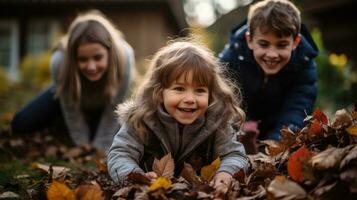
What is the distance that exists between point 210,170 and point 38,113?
115 inches

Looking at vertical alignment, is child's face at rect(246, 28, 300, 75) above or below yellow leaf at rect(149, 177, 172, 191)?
above

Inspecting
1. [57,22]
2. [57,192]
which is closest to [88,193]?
[57,192]

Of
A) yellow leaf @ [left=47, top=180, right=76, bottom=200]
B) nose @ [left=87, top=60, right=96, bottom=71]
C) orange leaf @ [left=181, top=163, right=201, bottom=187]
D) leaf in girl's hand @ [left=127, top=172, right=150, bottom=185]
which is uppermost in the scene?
nose @ [left=87, top=60, right=96, bottom=71]

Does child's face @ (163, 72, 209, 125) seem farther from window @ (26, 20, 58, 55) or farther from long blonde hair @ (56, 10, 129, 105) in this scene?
window @ (26, 20, 58, 55)

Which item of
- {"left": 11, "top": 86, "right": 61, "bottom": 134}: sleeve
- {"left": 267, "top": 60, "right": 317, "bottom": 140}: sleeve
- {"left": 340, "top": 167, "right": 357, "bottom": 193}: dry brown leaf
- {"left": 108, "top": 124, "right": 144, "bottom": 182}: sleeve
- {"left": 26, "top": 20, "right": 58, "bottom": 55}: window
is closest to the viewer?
A: {"left": 340, "top": 167, "right": 357, "bottom": 193}: dry brown leaf

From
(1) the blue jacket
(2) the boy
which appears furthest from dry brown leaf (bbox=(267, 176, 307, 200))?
(1) the blue jacket

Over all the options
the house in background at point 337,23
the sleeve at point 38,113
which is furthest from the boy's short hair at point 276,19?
the house in background at point 337,23

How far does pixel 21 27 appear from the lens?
17641mm

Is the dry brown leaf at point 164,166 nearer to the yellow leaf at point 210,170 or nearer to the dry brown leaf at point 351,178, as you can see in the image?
the yellow leaf at point 210,170

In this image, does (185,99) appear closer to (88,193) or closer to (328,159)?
(88,193)

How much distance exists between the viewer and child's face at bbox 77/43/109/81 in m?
4.45

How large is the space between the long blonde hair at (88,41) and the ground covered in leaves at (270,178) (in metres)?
1.59

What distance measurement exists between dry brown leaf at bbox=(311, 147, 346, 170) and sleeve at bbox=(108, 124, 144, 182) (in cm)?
95

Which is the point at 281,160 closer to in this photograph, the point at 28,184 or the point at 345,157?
the point at 345,157
